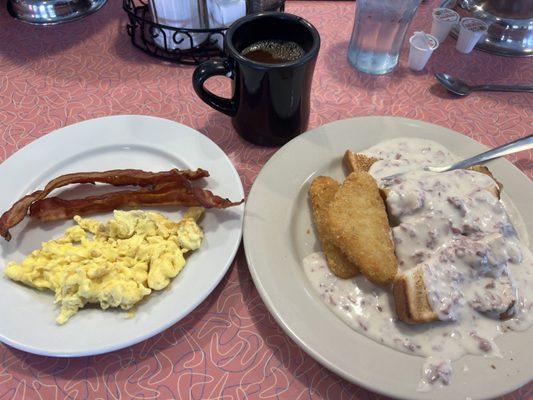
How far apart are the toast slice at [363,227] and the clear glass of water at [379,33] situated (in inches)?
26.6

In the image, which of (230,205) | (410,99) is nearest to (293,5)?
(410,99)

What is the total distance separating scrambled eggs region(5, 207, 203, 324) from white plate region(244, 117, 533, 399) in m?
0.18

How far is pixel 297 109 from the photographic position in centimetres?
125

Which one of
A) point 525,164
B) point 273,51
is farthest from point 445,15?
point 273,51

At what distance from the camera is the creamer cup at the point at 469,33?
168cm

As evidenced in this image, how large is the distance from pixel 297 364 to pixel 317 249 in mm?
293

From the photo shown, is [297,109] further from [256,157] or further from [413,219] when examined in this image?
[413,219]

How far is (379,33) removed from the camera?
155 cm

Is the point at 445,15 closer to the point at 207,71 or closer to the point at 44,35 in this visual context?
the point at 207,71

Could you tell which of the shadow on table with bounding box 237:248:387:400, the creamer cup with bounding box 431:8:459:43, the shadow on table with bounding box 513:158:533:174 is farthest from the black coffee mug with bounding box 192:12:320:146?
the creamer cup with bounding box 431:8:459:43

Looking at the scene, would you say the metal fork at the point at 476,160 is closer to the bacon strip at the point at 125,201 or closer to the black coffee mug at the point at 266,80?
the black coffee mug at the point at 266,80

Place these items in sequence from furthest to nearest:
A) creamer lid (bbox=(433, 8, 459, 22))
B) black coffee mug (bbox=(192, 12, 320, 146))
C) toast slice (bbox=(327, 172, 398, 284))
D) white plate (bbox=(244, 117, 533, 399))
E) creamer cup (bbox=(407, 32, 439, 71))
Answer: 1. creamer lid (bbox=(433, 8, 459, 22))
2. creamer cup (bbox=(407, 32, 439, 71))
3. black coffee mug (bbox=(192, 12, 320, 146))
4. toast slice (bbox=(327, 172, 398, 284))
5. white plate (bbox=(244, 117, 533, 399))

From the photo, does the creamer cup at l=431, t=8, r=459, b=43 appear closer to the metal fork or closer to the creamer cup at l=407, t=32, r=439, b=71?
the creamer cup at l=407, t=32, r=439, b=71

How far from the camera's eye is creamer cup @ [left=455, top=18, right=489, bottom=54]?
168 centimetres
